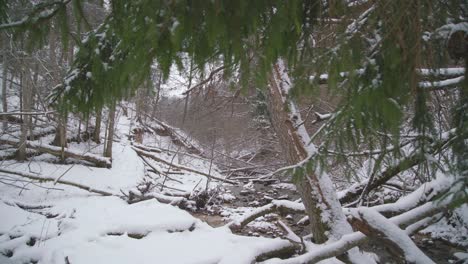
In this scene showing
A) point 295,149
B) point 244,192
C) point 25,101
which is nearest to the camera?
point 295,149

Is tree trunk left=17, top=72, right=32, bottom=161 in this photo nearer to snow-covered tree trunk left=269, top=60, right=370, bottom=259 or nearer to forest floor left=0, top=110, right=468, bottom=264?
forest floor left=0, top=110, right=468, bottom=264

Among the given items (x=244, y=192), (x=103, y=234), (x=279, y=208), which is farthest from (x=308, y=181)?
(x=244, y=192)

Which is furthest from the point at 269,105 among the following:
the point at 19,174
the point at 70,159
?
the point at 70,159

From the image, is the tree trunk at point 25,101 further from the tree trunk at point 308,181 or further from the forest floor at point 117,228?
the tree trunk at point 308,181

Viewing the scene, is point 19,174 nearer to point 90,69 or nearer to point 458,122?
A: point 90,69

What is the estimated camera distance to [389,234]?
3.21 meters

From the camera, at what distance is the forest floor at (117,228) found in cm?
470

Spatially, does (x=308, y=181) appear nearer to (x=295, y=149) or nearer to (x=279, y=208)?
(x=295, y=149)

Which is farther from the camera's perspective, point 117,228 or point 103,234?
point 117,228

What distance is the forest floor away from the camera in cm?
470

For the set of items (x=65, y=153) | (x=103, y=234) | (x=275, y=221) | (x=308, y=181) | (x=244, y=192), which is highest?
(x=308, y=181)

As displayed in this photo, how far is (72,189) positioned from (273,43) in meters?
8.63

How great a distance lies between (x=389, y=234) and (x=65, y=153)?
10.0 meters

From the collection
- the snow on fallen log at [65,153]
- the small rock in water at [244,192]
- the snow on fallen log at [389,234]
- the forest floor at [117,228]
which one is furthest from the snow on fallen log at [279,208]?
the snow on fallen log at [65,153]
